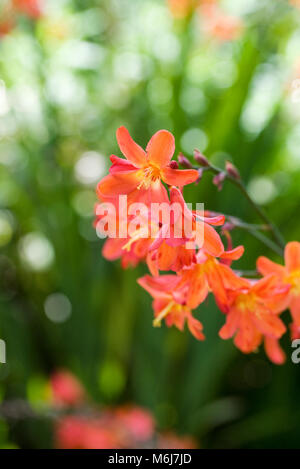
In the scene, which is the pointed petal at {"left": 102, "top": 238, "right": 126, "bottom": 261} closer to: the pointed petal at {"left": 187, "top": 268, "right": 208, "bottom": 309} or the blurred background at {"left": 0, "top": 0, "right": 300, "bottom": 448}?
the pointed petal at {"left": 187, "top": 268, "right": 208, "bottom": 309}

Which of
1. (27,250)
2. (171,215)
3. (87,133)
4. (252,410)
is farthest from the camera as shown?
(87,133)

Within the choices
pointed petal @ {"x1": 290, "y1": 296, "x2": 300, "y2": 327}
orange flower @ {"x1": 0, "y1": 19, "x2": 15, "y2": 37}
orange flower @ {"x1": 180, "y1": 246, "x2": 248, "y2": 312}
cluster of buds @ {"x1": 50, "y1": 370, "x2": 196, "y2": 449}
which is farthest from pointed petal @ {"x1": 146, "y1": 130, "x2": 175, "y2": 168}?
orange flower @ {"x1": 0, "y1": 19, "x2": 15, "y2": 37}

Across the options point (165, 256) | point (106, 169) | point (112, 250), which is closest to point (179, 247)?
point (165, 256)

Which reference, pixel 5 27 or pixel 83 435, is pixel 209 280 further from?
pixel 5 27

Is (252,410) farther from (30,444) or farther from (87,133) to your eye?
(87,133)
